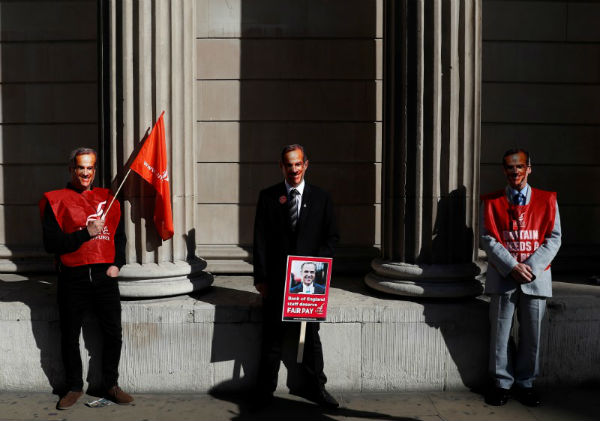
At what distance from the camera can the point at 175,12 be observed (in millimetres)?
5773

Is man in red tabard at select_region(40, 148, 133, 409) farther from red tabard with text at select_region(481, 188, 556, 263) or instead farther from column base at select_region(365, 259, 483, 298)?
red tabard with text at select_region(481, 188, 556, 263)

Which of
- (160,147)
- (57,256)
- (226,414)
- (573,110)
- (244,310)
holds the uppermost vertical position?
(573,110)

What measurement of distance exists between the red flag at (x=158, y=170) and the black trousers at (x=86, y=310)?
0.81 metres

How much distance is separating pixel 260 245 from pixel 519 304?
249 centimetres

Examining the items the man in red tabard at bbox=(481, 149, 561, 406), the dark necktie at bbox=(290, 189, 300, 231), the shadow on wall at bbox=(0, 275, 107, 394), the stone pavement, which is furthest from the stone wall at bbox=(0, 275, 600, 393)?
the dark necktie at bbox=(290, 189, 300, 231)

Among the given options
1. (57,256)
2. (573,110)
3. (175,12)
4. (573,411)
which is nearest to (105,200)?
(57,256)

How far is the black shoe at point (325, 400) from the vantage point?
500cm

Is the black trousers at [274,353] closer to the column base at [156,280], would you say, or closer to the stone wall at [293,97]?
the column base at [156,280]

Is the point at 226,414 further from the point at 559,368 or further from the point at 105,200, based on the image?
the point at 559,368

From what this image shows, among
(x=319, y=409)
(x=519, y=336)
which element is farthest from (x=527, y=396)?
(x=319, y=409)

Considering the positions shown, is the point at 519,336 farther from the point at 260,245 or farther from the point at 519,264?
the point at 260,245

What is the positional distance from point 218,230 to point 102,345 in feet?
8.00

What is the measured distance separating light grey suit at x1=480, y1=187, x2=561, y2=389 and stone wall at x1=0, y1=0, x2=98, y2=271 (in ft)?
17.5

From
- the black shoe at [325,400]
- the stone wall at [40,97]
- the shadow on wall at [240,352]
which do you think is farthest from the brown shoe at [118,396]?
the stone wall at [40,97]
